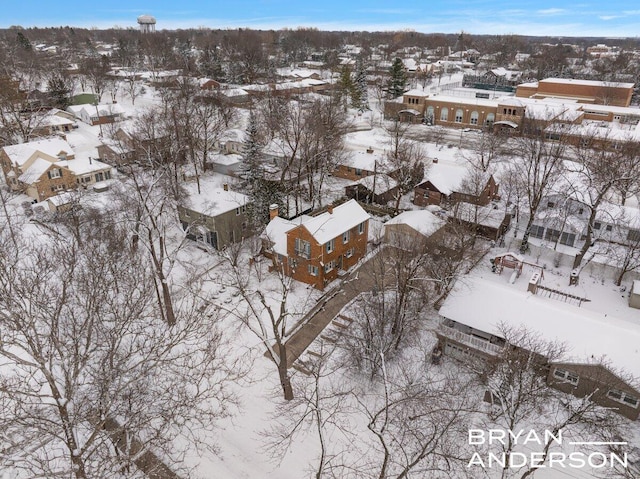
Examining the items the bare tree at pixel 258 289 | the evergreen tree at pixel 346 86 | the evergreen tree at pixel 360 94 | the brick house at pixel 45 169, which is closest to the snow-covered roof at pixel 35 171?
the brick house at pixel 45 169

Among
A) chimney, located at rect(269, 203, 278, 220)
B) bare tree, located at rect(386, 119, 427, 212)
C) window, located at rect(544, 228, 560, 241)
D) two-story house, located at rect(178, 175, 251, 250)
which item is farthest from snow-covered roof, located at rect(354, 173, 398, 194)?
window, located at rect(544, 228, 560, 241)

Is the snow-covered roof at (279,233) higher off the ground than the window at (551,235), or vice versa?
the snow-covered roof at (279,233)

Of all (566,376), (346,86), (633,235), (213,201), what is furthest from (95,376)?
(346,86)

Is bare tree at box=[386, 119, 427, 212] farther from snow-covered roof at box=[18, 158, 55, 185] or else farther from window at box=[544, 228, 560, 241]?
snow-covered roof at box=[18, 158, 55, 185]

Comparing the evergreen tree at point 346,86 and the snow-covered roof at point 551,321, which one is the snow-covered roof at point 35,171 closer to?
the snow-covered roof at point 551,321

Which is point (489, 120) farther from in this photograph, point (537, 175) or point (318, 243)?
point (318, 243)

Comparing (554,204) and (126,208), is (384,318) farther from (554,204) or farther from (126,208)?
(554,204)
